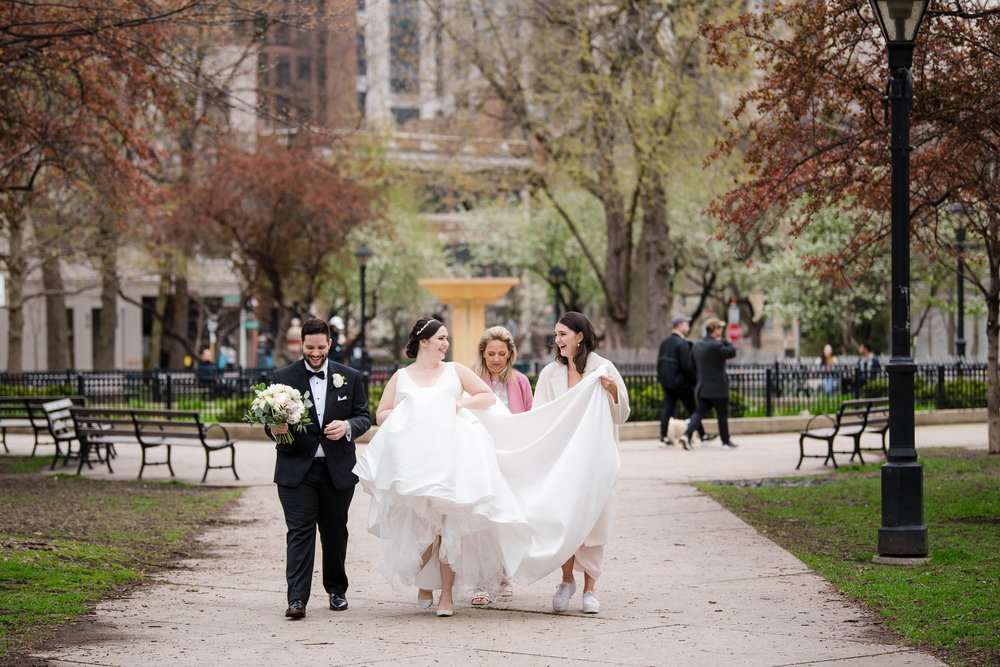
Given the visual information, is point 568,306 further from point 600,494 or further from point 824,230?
point 600,494

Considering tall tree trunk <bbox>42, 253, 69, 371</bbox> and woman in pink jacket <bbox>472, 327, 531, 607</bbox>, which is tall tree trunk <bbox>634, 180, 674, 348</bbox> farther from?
woman in pink jacket <bbox>472, 327, 531, 607</bbox>

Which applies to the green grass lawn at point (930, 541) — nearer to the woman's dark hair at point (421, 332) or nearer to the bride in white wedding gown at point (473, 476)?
the bride in white wedding gown at point (473, 476)

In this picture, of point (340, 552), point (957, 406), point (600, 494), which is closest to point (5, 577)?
point (340, 552)

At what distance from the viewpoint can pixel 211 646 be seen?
7.91 meters

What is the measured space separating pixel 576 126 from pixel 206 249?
52.7ft

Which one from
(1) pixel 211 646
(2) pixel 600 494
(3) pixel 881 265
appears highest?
(3) pixel 881 265

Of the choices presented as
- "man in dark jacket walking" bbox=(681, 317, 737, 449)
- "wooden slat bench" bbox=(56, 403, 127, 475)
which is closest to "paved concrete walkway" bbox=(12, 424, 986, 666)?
"wooden slat bench" bbox=(56, 403, 127, 475)

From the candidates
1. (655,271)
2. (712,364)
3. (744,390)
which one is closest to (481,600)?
(712,364)

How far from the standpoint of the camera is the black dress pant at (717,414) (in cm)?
2117

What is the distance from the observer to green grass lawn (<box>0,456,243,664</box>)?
887cm

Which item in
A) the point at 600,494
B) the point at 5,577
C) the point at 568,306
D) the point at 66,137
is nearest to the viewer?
the point at 600,494

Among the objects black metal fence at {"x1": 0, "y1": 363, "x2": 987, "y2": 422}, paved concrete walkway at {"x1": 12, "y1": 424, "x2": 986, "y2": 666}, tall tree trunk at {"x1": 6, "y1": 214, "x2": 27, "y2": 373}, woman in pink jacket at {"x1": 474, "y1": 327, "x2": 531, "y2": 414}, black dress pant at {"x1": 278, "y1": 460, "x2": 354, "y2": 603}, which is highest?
tall tree trunk at {"x1": 6, "y1": 214, "x2": 27, "y2": 373}

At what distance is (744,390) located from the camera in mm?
26750

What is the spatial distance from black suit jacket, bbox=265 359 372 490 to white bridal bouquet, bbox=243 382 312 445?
9.3 inches
